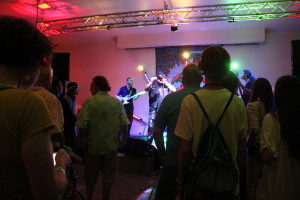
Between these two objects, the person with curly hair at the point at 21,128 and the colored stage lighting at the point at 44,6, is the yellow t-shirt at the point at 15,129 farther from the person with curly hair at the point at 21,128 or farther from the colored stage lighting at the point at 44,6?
the colored stage lighting at the point at 44,6

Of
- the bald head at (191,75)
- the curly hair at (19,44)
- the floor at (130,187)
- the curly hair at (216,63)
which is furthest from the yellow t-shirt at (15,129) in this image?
the floor at (130,187)

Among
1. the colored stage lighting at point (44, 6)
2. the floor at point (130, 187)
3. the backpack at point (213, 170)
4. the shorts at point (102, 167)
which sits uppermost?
the colored stage lighting at point (44, 6)

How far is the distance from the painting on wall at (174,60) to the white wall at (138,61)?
0.30m

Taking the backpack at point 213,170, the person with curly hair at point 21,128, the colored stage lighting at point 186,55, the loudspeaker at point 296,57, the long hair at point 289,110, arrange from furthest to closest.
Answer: the colored stage lighting at point 186,55, the loudspeaker at point 296,57, the long hair at point 289,110, the backpack at point 213,170, the person with curly hair at point 21,128

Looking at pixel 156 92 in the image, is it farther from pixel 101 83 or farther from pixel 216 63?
pixel 216 63

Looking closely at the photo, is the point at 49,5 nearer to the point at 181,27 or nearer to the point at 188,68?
the point at 181,27

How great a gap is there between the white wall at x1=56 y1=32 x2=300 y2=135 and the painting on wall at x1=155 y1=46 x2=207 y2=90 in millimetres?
296

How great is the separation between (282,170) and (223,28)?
631 cm

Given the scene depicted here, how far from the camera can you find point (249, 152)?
88.7 inches

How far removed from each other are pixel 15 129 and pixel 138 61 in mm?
7530

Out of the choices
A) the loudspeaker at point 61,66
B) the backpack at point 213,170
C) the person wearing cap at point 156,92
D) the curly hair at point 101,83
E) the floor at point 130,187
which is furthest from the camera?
the person wearing cap at point 156,92

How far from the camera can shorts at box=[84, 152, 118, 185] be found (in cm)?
271

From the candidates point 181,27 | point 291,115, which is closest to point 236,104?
point 291,115

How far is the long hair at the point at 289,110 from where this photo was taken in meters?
1.46
